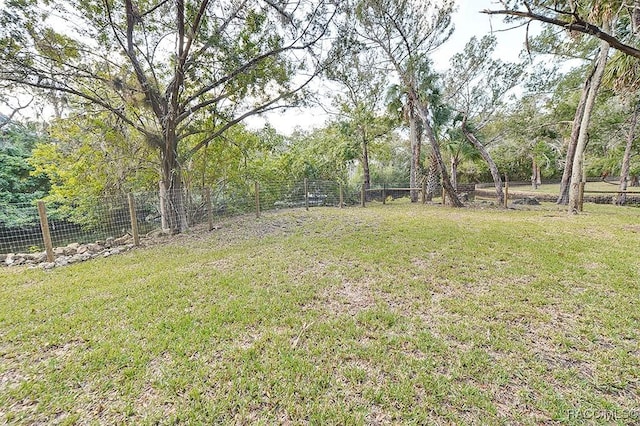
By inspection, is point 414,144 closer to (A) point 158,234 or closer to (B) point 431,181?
(B) point 431,181

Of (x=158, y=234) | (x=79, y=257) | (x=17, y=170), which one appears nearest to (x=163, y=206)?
(x=158, y=234)

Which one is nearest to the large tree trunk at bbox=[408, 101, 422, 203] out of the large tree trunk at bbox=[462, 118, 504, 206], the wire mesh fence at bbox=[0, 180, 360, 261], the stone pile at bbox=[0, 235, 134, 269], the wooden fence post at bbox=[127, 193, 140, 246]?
the large tree trunk at bbox=[462, 118, 504, 206]

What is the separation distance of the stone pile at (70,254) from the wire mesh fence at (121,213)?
11cm

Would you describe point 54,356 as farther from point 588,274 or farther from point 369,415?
point 588,274

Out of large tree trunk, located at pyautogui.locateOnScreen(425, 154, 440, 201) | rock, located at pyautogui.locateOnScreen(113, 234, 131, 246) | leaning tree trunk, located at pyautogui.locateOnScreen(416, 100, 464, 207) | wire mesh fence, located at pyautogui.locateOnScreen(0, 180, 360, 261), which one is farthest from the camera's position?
large tree trunk, located at pyautogui.locateOnScreen(425, 154, 440, 201)

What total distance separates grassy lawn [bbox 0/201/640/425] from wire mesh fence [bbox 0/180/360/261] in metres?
1.42

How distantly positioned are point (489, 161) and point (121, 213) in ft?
42.3

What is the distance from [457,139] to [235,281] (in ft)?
40.9

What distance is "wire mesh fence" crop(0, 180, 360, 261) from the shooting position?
16.7ft

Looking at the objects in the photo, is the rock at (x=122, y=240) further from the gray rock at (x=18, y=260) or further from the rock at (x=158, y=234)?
the gray rock at (x=18, y=260)

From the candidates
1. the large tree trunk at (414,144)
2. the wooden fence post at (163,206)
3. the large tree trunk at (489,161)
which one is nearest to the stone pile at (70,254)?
the wooden fence post at (163,206)

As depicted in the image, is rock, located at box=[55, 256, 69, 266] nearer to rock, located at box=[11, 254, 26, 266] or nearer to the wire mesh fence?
the wire mesh fence

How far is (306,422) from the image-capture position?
1.44 meters

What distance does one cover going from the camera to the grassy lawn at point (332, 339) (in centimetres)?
153
